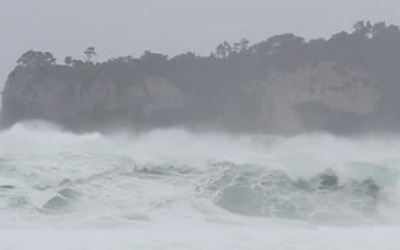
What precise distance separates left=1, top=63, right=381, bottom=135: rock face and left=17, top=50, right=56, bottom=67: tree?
2136mm

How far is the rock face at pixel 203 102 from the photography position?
33500mm

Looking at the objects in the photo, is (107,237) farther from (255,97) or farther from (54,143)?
(255,97)

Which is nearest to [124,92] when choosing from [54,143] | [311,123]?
[311,123]

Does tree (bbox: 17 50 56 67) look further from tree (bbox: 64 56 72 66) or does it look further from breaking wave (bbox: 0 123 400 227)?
breaking wave (bbox: 0 123 400 227)

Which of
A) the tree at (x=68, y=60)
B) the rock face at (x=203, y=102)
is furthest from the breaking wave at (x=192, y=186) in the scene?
the tree at (x=68, y=60)

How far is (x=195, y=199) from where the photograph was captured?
1482cm

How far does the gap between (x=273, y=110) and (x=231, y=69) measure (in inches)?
177

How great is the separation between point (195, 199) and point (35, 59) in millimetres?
27973

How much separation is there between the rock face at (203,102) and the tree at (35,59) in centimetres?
214

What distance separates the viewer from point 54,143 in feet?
78.9

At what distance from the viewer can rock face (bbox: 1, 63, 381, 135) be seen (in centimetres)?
3350

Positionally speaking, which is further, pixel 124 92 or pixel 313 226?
pixel 124 92

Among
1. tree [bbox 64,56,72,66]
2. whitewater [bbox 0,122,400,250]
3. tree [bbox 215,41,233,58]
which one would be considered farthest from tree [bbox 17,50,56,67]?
whitewater [bbox 0,122,400,250]

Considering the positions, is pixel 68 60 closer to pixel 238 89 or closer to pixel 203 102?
pixel 203 102
